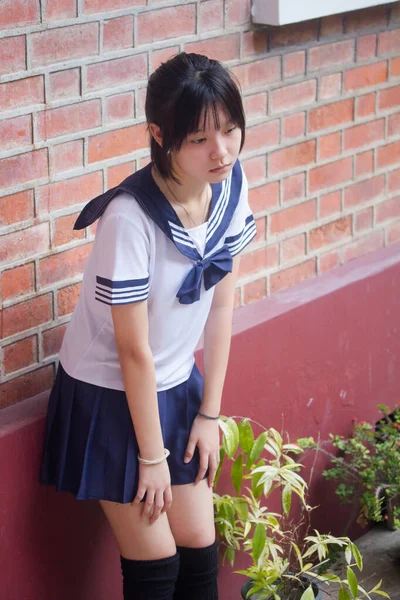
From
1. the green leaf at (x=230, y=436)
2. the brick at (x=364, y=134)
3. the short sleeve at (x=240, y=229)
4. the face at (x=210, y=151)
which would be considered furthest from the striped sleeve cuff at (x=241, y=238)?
the brick at (x=364, y=134)

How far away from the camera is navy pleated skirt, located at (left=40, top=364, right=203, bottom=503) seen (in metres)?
2.29

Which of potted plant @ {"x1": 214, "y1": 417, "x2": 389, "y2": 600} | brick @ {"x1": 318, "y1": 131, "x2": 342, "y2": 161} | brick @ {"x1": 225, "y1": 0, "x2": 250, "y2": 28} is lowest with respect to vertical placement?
potted plant @ {"x1": 214, "y1": 417, "x2": 389, "y2": 600}

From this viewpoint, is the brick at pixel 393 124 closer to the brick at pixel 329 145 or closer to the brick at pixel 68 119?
the brick at pixel 329 145

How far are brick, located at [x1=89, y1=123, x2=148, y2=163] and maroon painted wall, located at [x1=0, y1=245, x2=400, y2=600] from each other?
0.62 metres

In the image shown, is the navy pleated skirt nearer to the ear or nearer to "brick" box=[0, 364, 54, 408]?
"brick" box=[0, 364, 54, 408]

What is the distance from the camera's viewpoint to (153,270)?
221 centimetres

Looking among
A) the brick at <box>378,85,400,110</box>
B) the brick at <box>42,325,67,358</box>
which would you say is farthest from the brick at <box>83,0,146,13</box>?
the brick at <box>378,85,400,110</box>

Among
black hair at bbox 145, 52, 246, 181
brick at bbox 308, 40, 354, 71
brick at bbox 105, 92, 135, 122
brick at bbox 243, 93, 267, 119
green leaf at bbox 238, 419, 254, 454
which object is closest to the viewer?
black hair at bbox 145, 52, 246, 181

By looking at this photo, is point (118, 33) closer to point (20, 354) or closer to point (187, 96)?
point (187, 96)

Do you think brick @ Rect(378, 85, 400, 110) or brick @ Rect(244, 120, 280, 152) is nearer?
brick @ Rect(244, 120, 280, 152)

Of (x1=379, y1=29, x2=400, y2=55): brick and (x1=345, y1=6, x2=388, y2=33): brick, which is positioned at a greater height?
(x1=345, y1=6, x2=388, y2=33): brick

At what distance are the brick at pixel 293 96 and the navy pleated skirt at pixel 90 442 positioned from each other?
1.09m

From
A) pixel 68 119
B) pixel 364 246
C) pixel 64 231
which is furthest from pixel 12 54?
pixel 364 246

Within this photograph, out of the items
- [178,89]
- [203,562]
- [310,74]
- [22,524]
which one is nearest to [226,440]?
[203,562]
